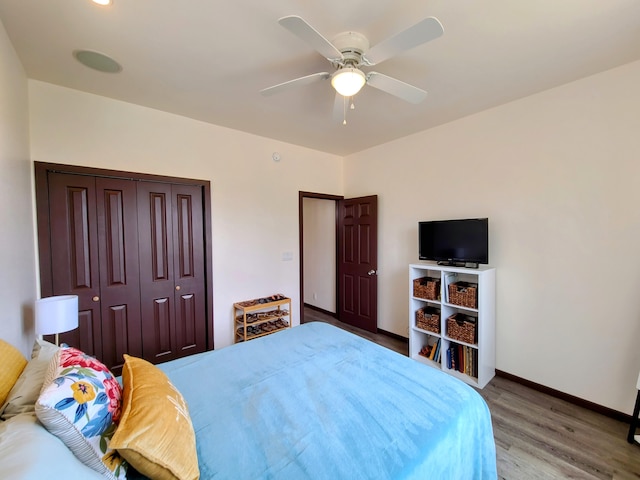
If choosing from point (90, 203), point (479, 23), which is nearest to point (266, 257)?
point (90, 203)

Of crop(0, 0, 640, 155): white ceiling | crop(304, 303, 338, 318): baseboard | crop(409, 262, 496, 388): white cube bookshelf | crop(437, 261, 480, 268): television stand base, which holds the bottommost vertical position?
crop(304, 303, 338, 318): baseboard

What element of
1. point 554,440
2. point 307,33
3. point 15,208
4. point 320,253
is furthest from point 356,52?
point 320,253

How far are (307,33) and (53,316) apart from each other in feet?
7.55

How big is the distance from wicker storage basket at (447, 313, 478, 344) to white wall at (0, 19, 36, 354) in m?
3.37

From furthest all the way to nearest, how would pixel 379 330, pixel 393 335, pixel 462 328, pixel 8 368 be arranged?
pixel 379 330
pixel 393 335
pixel 462 328
pixel 8 368

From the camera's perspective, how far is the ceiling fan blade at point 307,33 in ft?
3.96

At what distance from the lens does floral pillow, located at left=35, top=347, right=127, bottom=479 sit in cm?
74

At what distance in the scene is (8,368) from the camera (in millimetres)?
953

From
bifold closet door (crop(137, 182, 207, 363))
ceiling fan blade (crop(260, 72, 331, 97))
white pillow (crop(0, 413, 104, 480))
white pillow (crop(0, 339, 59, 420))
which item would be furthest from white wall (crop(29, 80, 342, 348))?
white pillow (crop(0, 413, 104, 480))

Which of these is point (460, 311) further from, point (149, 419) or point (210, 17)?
point (210, 17)

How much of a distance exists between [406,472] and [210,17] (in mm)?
2435

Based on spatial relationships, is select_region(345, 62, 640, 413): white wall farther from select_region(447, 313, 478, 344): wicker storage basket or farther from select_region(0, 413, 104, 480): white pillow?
select_region(0, 413, 104, 480): white pillow

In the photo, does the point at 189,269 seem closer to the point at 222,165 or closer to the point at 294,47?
the point at 222,165

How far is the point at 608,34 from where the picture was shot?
5.57ft
